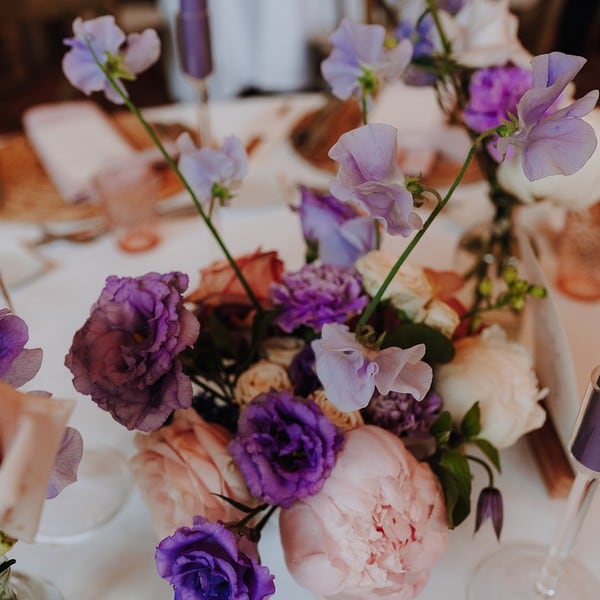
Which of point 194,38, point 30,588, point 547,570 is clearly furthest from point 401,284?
point 194,38

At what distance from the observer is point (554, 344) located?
623 mm

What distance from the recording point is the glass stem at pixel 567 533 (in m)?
0.51

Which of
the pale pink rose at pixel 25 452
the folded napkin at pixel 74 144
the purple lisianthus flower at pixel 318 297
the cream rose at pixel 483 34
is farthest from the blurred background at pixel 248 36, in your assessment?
the pale pink rose at pixel 25 452

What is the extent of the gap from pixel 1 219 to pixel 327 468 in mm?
772

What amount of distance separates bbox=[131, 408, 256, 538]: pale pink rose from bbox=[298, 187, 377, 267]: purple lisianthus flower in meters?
0.19

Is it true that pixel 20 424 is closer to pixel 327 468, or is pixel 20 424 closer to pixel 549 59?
pixel 327 468

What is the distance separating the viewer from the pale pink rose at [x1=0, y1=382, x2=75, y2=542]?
292 millimetres

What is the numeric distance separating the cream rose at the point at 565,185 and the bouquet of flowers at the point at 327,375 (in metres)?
0.12

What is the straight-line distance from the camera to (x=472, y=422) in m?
0.54

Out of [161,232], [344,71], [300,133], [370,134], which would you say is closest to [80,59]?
[344,71]

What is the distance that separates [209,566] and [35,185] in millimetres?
866

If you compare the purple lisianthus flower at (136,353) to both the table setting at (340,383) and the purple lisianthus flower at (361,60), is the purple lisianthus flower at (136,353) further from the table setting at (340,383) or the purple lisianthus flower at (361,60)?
the purple lisianthus flower at (361,60)

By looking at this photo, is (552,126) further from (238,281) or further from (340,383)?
(238,281)

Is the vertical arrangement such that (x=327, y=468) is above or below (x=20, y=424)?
below
